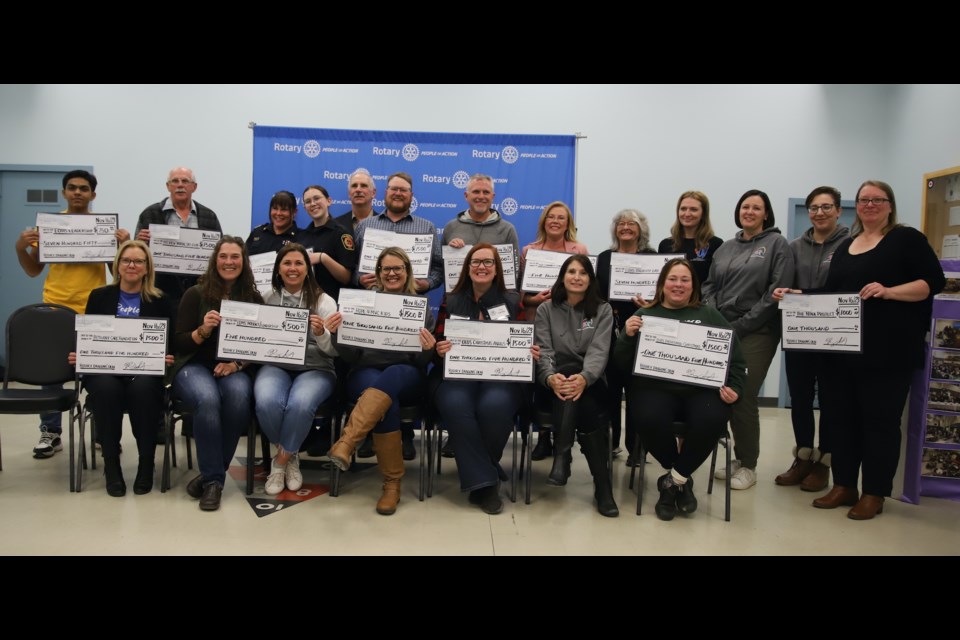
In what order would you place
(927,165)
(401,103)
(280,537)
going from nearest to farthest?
1. (280,537)
2. (927,165)
3. (401,103)

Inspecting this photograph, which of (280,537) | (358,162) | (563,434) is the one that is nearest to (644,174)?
(358,162)

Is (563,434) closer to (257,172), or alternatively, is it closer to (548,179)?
(548,179)

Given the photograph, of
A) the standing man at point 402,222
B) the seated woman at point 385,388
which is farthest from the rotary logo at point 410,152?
the seated woman at point 385,388

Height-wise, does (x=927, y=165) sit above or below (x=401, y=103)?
below

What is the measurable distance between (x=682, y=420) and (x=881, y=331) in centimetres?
124

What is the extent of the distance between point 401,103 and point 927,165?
574 cm

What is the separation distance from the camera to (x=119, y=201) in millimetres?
7129

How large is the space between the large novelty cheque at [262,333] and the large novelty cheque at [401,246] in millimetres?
850

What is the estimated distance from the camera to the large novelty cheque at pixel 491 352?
3639mm

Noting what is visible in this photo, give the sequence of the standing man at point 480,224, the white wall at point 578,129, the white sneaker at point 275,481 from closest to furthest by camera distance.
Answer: the white sneaker at point 275,481 → the standing man at point 480,224 → the white wall at point 578,129

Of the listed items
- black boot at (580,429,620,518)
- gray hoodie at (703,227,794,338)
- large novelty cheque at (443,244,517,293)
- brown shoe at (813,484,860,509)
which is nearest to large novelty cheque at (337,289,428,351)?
large novelty cheque at (443,244,517,293)

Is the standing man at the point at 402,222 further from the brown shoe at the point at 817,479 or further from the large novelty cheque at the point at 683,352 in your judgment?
the brown shoe at the point at 817,479

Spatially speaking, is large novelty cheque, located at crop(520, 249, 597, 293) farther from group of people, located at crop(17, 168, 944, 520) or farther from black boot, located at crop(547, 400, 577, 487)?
black boot, located at crop(547, 400, 577, 487)

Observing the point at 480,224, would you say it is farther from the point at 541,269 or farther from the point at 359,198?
the point at 359,198
